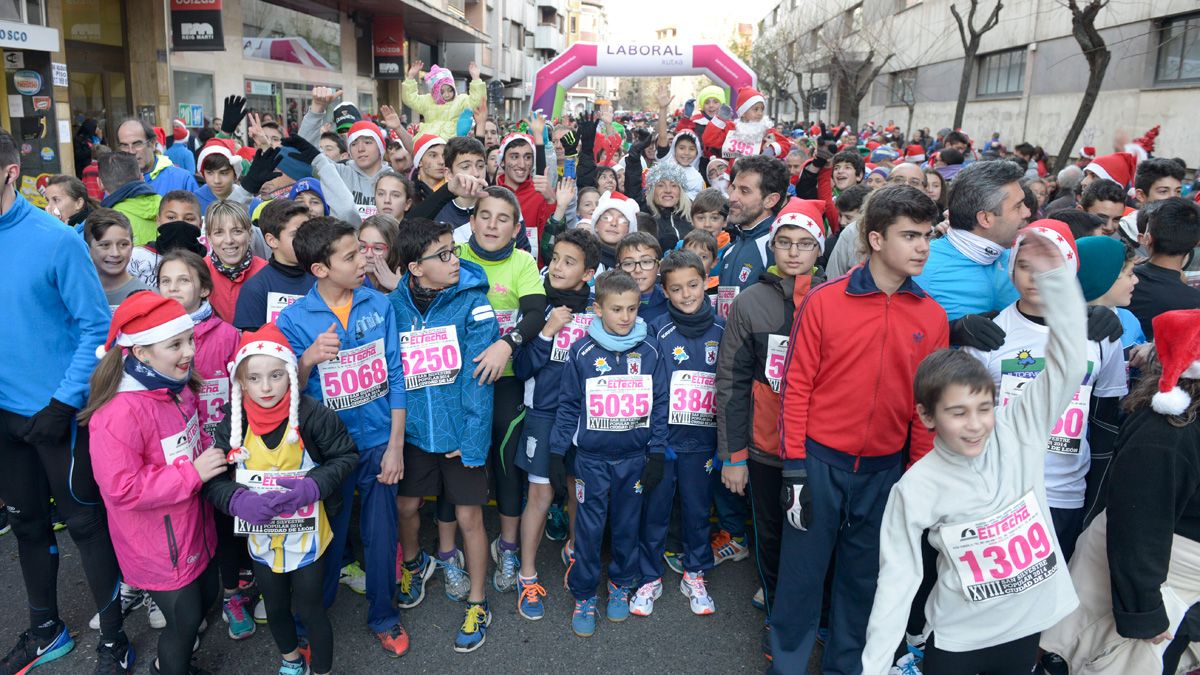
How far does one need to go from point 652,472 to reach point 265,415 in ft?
5.90

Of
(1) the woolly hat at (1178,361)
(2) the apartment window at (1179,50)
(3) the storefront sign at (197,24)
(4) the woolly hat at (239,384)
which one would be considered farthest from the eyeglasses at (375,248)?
(2) the apartment window at (1179,50)

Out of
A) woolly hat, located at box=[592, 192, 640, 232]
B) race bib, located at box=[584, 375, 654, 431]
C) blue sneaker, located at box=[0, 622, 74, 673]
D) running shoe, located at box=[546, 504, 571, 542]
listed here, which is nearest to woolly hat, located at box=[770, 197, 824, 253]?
race bib, located at box=[584, 375, 654, 431]

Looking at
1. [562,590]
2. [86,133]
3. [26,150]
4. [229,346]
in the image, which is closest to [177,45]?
[86,133]

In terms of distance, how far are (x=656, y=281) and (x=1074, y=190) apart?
5.81 metres

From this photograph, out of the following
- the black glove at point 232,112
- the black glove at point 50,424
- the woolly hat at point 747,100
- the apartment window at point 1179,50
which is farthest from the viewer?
the apartment window at point 1179,50

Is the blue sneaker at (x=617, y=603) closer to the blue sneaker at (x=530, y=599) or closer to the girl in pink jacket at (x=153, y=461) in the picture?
the blue sneaker at (x=530, y=599)

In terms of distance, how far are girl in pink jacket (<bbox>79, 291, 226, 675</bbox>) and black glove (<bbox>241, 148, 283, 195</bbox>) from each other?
257cm

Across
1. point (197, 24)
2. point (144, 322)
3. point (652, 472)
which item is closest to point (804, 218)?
point (652, 472)

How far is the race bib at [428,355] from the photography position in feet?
11.7

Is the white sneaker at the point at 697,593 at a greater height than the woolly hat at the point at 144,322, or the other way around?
the woolly hat at the point at 144,322

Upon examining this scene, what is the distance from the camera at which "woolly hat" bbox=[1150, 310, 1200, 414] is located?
244 cm

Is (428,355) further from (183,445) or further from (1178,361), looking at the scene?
(1178,361)

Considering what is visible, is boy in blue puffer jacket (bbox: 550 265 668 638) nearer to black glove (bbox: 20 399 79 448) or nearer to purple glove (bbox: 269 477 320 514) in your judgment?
purple glove (bbox: 269 477 320 514)

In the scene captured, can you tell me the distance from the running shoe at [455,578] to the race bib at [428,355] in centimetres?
110
